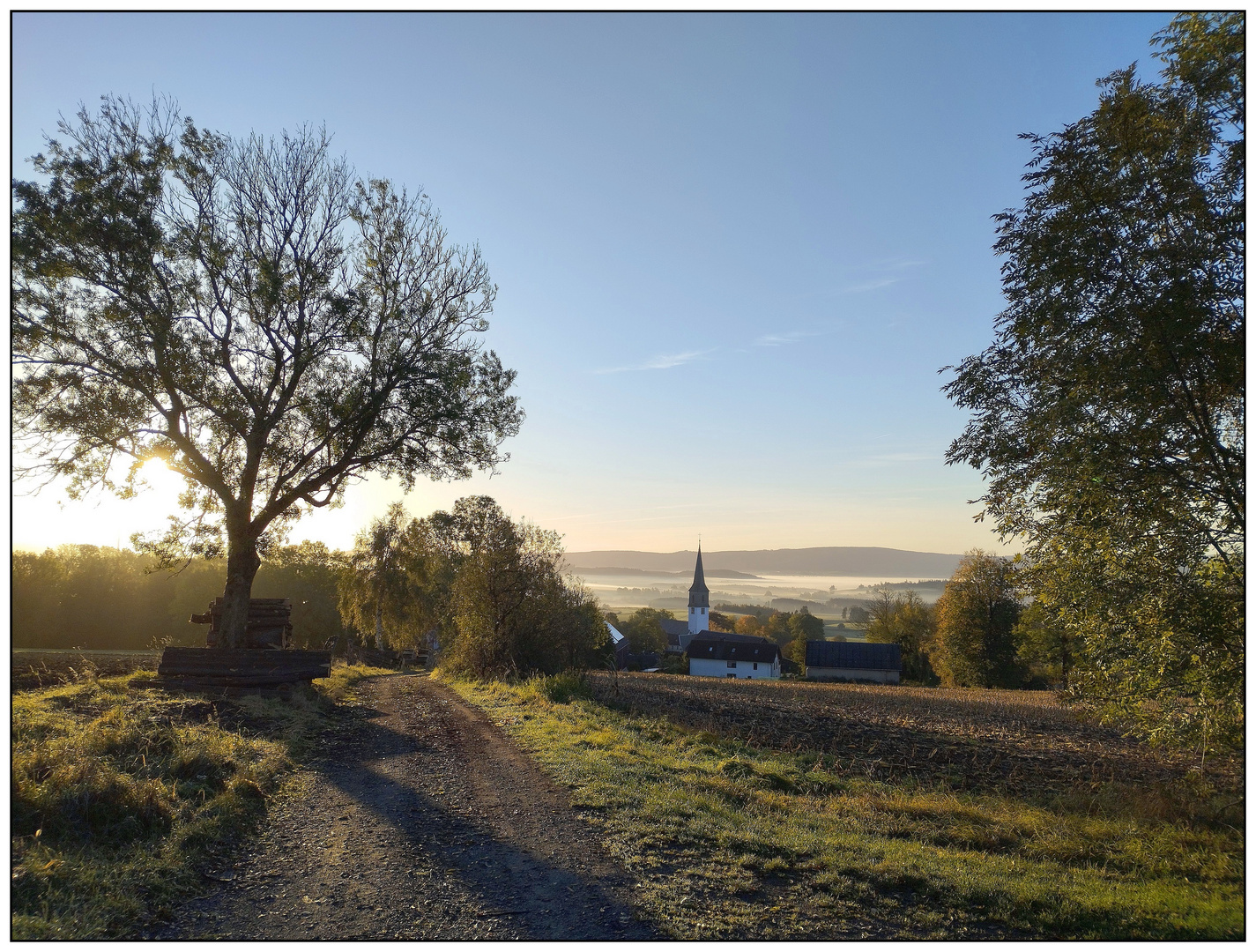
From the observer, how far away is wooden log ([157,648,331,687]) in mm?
14836

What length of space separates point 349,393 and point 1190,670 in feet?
60.3

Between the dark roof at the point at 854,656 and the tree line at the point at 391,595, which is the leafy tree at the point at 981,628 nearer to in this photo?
the dark roof at the point at 854,656

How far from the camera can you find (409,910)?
4.98 metres

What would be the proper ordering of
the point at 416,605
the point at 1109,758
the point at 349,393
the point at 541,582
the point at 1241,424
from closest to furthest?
the point at 1241,424, the point at 1109,758, the point at 349,393, the point at 541,582, the point at 416,605

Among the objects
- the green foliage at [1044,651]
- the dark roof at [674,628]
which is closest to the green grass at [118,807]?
the green foliage at [1044,651]

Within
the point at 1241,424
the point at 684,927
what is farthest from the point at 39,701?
the point at 1241,424

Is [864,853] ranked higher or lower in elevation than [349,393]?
lower

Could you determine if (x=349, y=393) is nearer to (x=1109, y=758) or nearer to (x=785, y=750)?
(x=785, y=750)

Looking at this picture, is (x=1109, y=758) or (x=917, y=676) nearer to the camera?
(x=1109, y=758)

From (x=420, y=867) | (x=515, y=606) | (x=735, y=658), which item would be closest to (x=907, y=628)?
(x=735, y=658)

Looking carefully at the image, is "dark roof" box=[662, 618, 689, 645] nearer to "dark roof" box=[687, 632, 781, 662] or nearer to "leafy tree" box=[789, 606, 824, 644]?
"leafy tree" box=[789, 606, 824, 644]

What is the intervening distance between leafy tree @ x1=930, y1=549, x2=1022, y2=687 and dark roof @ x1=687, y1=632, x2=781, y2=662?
35453 mm

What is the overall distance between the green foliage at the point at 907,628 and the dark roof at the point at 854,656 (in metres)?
1.17

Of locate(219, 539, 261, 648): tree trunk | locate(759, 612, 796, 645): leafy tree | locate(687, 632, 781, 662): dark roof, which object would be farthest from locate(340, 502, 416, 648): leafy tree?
locate(759, 612, 796, 645): leafy tree
